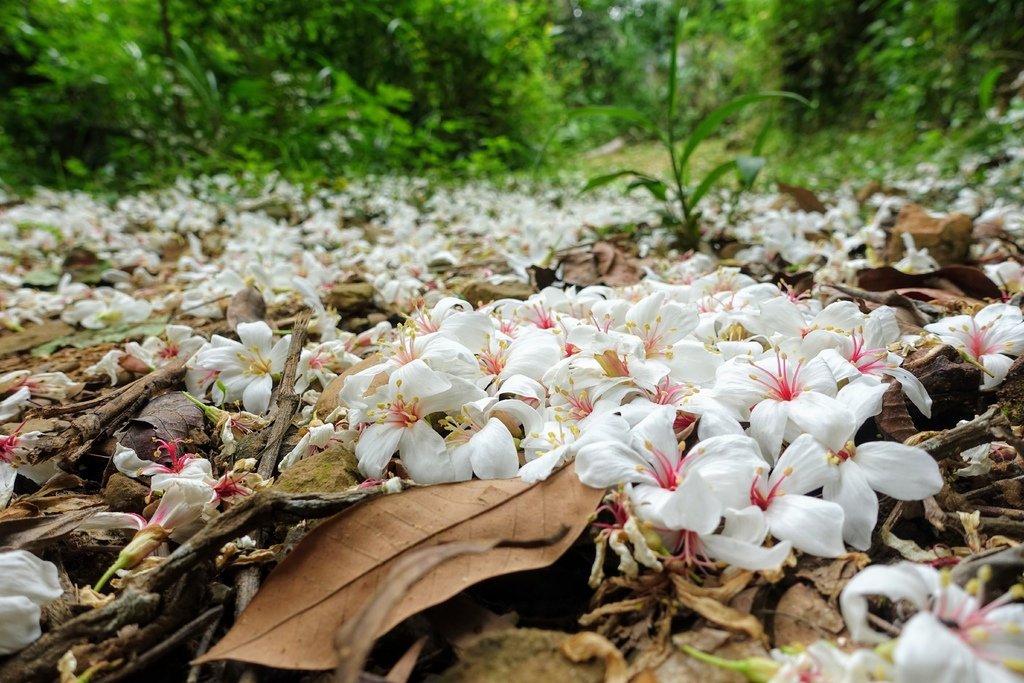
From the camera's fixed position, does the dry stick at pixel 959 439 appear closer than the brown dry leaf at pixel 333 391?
Yes

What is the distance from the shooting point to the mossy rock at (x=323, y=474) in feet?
3.09

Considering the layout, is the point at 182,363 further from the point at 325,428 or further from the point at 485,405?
the point at 485,405

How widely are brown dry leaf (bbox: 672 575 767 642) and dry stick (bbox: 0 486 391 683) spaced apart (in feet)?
1.40

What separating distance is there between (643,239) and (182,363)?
193 cm

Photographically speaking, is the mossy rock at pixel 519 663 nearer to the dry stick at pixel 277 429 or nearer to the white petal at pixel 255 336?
the dry stick at pixel 277 429

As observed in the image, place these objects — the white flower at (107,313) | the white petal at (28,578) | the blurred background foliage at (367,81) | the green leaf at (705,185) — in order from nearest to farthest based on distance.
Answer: the white petal at (28,578), the white flower at (107,313), the green leaf at (705,185), the blurred background foliage at (367,81)

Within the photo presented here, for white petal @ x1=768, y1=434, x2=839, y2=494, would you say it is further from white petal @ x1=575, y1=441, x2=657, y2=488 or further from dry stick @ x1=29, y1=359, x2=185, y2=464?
dry stick @ x1=29, y1=359, x2=185, y2=464

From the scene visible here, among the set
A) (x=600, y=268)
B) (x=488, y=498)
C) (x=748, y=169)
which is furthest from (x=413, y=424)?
(x=748, y=169)

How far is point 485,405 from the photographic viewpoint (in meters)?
1.00

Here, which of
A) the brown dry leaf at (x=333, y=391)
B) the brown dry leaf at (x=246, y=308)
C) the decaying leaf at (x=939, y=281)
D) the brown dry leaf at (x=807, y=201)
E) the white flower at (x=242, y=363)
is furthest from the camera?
the brown dry leaf at (x=807, y=201)

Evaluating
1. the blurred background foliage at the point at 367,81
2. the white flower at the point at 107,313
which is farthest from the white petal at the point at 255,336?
the blurred background foliage at the point at 367,81

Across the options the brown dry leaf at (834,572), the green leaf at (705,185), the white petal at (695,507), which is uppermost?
the green leaf at (705,185)

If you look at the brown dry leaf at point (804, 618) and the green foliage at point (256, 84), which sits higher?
the green foliage at point (256, 84)

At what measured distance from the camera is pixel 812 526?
0.75 m
